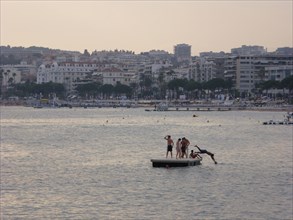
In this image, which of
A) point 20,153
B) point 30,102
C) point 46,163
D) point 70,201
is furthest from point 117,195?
point 30,102

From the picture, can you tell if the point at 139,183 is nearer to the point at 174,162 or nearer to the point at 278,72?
the point at 174,162

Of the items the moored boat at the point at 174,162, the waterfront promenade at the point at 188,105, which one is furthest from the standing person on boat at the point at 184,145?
the waterfront promenade at the point at 188,105

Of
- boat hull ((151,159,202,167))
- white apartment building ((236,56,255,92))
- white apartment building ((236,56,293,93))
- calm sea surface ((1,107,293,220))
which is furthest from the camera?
white apartment building ((236,56,255,92))

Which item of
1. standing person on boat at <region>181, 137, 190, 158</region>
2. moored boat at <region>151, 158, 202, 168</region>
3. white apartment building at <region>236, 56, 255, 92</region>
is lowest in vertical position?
moored boat at <region>151, 158, 202, 168</region>

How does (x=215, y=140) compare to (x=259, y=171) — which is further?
(x=215, y=140)

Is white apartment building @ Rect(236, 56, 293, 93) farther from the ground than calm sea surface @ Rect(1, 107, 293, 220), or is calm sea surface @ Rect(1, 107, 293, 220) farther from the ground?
white apartment building @ Rect(236, 56, 293, 93)

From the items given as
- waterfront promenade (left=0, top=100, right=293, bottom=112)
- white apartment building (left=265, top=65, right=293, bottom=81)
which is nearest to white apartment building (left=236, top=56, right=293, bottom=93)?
white apartment building (left=265, top=65, right=293, bottom=81)

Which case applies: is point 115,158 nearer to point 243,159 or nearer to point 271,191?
point 243,159

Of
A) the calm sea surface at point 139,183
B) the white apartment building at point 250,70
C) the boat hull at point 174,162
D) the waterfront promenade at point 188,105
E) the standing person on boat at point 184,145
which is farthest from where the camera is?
the white apartment building at point 250,70

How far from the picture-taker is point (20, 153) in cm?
4962

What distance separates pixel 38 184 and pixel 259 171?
384 inches

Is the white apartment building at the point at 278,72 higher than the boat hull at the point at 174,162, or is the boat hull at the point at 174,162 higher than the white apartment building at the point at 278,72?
the white apartment building at the point at 278,72

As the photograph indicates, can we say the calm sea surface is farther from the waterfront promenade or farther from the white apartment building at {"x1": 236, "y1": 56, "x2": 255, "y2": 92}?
the white apartment building at {"x1": 236, "y1": 56, "x2": 255, "y2": 92}

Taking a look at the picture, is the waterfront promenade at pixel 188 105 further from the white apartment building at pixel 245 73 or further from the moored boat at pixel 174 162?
the moored boat at pixel 174 162
